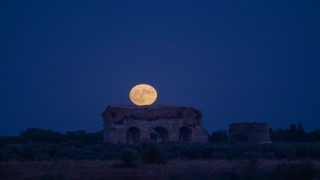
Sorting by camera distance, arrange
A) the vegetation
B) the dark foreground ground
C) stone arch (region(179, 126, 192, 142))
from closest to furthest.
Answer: the dark foreground ground, the vegetation, stone arch (region(179, 126, 192, 142))

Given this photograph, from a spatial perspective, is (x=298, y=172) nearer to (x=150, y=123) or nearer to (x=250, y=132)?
(x=150, y=123)

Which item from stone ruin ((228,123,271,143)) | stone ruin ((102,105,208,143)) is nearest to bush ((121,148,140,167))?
stone ruin ((102,105,208,143))

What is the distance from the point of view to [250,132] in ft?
136

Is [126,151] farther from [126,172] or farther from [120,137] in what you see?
[120,137]

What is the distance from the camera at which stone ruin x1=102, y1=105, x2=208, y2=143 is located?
39.5 metres

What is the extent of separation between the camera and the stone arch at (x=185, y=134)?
41.6m

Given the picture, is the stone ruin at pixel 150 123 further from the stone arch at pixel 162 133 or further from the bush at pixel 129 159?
the bush at pixel 129 159

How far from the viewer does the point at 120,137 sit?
1540 inches

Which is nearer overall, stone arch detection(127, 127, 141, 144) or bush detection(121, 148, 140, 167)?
bush detection(121, 148, 140, 167)

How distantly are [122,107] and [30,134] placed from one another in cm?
2109

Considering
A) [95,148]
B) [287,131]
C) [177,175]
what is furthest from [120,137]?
[177,175]

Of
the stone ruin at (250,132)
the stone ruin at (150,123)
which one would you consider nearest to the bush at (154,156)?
the stone ruin at (150,123)

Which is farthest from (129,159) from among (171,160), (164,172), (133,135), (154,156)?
(133,135)

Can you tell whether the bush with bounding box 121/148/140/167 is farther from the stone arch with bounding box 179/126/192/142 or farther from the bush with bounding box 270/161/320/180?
the stone arch with bounding box 179/126/192/142
